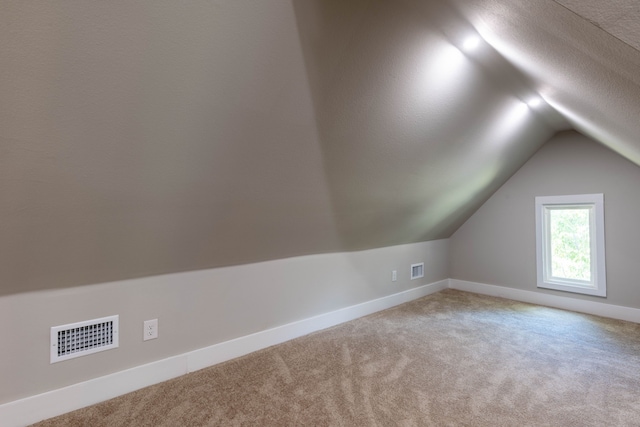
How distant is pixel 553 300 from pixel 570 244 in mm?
676

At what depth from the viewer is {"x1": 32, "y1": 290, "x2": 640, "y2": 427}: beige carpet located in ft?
5.43

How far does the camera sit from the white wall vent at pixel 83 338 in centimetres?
166

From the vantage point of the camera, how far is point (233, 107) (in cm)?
145

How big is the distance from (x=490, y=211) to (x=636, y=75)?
3311 millimetres

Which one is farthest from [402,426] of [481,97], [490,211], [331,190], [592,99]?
[490,211]

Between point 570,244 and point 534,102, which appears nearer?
point 534,102

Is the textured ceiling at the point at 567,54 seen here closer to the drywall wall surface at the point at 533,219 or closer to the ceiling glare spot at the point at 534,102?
the ceiling glare spot at the point at 534,102

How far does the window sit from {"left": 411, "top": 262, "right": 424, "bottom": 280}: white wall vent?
1.34 metres

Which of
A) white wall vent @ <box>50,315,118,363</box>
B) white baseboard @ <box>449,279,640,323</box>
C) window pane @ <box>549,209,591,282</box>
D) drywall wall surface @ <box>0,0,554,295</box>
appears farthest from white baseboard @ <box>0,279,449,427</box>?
window pane @ <box>549,209,591,282</box>

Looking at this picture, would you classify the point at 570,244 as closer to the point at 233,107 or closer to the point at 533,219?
the point at 533,219

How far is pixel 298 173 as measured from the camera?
78.5 inches

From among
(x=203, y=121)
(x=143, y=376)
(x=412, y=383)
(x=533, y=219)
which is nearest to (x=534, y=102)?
(x=533, y=219)

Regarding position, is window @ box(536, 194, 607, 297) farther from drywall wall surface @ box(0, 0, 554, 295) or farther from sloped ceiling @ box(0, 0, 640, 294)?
drywall wall surface @ box(0, 0, 554, 295)

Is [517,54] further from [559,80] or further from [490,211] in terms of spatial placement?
[490,211]
